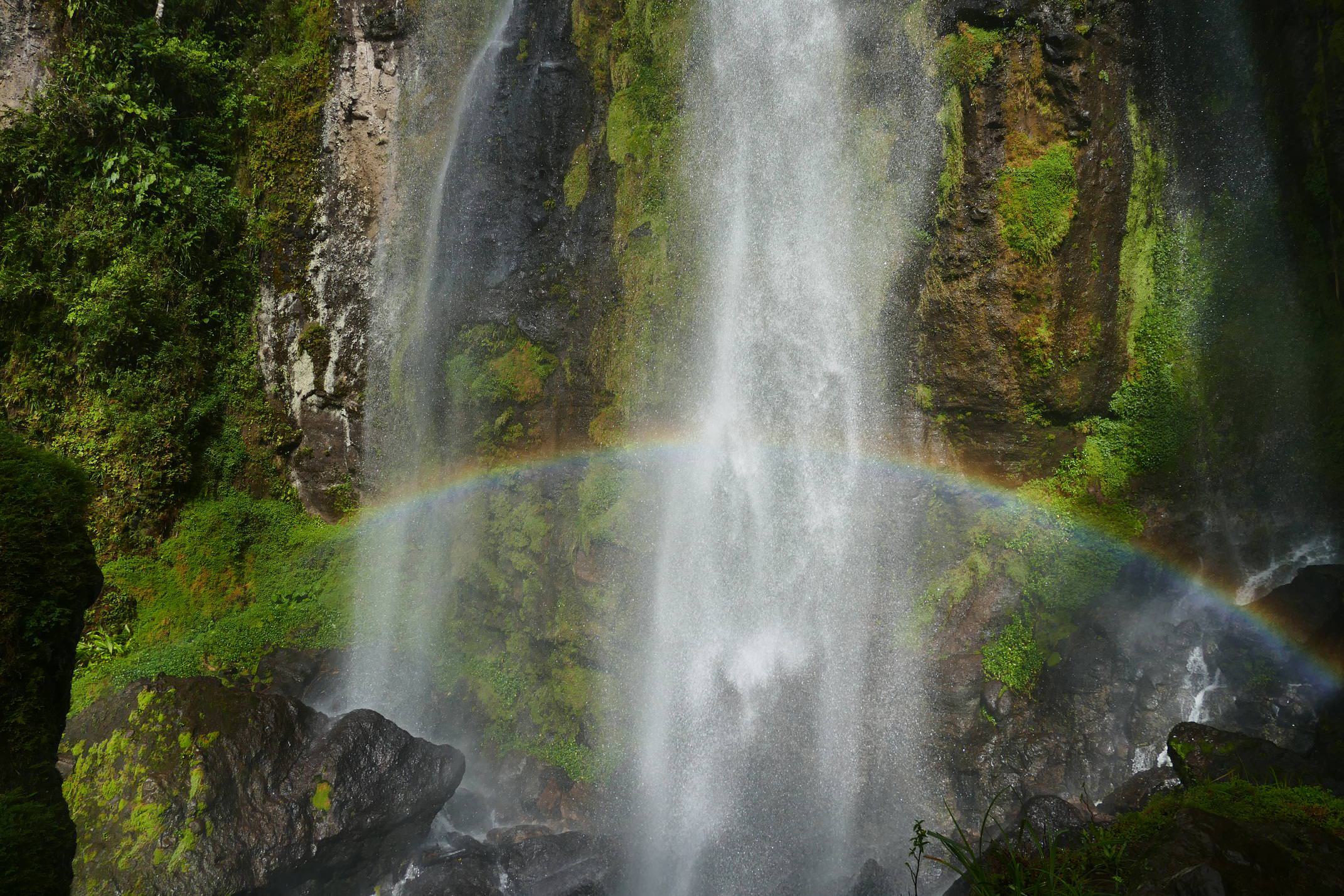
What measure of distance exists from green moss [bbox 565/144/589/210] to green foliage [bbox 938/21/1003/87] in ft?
15.1

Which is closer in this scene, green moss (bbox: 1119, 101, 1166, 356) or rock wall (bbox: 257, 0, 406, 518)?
green moss (bbox: 1119, 101, 1166, 356)

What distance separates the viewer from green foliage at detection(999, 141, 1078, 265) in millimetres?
7086

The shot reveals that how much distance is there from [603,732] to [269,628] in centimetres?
503

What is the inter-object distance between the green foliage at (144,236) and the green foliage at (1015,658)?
1042cm

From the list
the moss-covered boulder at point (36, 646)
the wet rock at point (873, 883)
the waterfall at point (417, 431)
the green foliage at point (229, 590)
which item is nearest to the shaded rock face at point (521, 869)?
the wet rock at point (873, 883)

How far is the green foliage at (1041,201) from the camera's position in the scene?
7086 mm

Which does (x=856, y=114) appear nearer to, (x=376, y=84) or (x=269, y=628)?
(x=376, y=84)

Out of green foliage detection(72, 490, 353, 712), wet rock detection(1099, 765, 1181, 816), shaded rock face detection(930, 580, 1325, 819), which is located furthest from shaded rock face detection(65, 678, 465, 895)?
wet rock detection(1099, 765, 1181, 816)

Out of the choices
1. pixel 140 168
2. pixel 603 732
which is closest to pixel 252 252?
pixel 140 168

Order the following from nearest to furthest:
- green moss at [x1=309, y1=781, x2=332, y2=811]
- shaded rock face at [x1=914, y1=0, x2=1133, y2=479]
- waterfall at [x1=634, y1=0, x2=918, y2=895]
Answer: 1. shaded rock face at [x1=914, y1=0, x2=1133, y2=479]
2. green moss at [x1=309, y1=781, x2=332, y2=811]
3. waterfall at [x1=634, y1=0, x2=918, y2=895]

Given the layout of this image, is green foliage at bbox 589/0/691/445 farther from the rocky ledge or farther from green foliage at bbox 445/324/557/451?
the rocky ledge

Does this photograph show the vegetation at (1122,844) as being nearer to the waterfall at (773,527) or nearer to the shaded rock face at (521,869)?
the waterfall at (773,527)

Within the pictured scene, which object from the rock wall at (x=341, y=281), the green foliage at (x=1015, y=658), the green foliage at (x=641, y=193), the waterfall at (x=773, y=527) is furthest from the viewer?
the rock wall at (x=341, y=281)

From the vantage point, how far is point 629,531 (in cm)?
938
